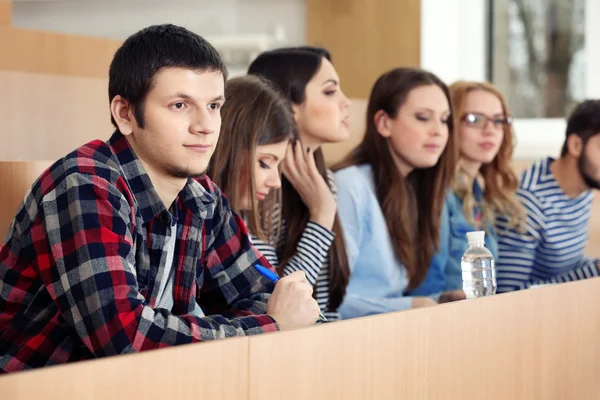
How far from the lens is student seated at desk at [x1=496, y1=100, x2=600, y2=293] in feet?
7.96

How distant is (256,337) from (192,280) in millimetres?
429

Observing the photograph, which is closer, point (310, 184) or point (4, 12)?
point (310, 184)

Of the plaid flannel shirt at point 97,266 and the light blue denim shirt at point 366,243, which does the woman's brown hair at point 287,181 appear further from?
the plaid flannel shirt at point 97,266

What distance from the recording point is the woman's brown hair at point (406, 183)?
7.00 ft

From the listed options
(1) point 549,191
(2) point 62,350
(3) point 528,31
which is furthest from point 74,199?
(3) point 528,31

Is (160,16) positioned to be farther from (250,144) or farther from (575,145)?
(250,144)

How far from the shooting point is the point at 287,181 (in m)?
2.01

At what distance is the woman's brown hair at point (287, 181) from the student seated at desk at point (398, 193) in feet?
0.17

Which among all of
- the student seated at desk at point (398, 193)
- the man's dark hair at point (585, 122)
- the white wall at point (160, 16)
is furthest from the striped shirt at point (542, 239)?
the white wall at point (160, 16)

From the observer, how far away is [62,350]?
1.11 metres

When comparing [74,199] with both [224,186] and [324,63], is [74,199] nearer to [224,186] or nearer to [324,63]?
[224,186]

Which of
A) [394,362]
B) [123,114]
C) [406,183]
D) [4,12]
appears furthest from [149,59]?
[4,12]

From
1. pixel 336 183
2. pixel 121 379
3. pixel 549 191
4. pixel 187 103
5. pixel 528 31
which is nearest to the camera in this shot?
pixel 121 379

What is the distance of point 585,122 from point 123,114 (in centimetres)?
169
